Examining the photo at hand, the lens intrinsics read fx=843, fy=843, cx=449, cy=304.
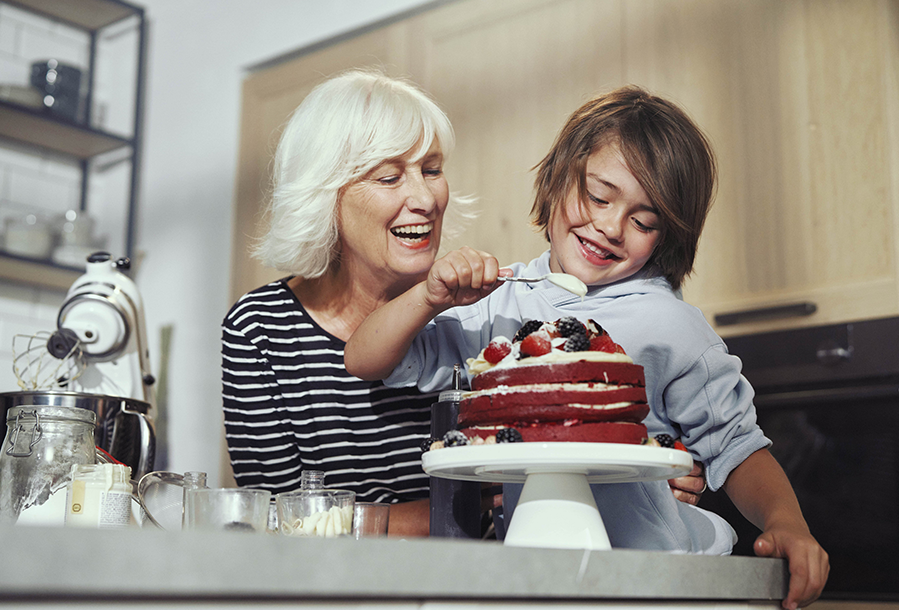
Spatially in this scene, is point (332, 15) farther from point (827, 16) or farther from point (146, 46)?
point (827, 16)

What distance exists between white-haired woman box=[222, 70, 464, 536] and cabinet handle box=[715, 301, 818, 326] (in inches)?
29.3

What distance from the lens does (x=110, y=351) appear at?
4.51ft

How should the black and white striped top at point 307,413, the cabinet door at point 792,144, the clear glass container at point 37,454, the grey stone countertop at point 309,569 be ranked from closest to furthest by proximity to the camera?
the grey stone countertop at point 309,569 < the clear glass container at point 37,454 < the black and white striped top at point 307,413 < the cabinet door at point 792,144

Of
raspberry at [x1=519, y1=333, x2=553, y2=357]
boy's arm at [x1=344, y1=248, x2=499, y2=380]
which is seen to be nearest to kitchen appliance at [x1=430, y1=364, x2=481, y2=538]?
boy's arm at [x1=344, y1=248, x2=499, y2=380]

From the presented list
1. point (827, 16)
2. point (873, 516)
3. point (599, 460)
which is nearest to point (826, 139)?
point (827, 16)

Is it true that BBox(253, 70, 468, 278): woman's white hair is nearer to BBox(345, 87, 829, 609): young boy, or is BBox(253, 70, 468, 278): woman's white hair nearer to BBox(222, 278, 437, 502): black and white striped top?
BBox(222, 278, 437, 502): black and white striped top

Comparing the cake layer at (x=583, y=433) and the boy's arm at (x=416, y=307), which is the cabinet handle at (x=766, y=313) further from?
the cake layer at (x=583, y=433)

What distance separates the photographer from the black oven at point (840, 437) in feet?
5.30

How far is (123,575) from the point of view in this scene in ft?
1.53

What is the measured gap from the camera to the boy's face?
117 centimetres

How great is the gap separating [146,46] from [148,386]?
231 centimetres

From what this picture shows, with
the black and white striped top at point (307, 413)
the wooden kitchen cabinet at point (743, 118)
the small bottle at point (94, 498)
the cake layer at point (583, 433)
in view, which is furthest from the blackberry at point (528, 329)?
the wooden kitchen cabinet at point (743, 118)

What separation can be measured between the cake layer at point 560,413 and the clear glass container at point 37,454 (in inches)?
19.2

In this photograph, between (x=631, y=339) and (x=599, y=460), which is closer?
(x=599, y=460)
